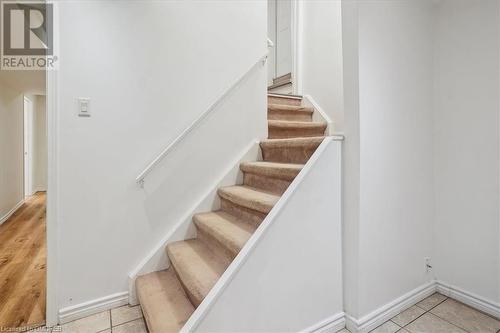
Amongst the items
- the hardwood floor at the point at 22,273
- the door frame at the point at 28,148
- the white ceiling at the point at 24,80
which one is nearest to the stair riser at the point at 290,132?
the hardwood floor at the point at 22,273

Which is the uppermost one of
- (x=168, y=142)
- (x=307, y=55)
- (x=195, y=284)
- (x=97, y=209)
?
(x=307, y=55)

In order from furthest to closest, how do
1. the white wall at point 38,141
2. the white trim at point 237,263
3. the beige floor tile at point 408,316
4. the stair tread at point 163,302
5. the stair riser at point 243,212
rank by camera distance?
the white wall at point 38,141 → the stair riser at point 243,212 → the beige floor tile at point 408,316 → the stair tread at point 163,302 → the white trim at point 237,263

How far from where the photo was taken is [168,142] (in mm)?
1994

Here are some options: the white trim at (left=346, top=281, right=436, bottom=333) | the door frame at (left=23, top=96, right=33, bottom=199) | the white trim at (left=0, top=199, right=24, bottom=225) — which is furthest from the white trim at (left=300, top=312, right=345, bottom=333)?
the door frame at (left=23, top=96, right=33, bottom=199)

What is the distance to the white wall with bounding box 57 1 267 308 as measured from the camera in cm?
166

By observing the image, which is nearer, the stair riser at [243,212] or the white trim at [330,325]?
the white trim at [330,325]

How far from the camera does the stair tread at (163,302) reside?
4.43ft

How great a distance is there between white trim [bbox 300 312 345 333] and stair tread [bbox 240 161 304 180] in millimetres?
865

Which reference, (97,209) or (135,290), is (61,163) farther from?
(135,290)

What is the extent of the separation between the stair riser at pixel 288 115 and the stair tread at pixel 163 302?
1.90m

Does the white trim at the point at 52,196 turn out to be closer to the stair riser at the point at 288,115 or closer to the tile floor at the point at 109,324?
the tile floor at the point at 109,324

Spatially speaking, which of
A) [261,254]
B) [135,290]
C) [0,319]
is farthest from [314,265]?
[0,319]

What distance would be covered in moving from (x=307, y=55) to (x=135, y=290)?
132 inches

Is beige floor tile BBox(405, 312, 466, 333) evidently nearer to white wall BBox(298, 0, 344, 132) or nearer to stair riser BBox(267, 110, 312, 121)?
white wall BBox(298, 0, 344, 132)
